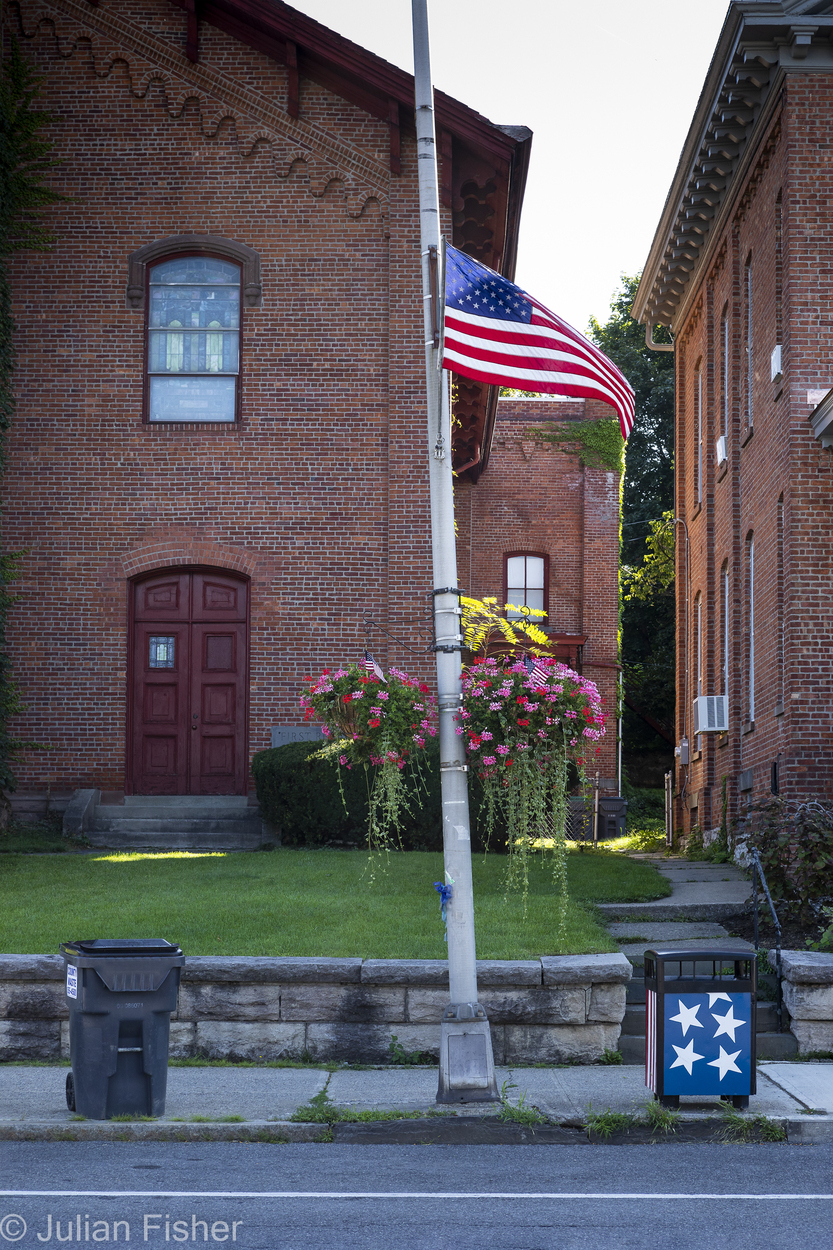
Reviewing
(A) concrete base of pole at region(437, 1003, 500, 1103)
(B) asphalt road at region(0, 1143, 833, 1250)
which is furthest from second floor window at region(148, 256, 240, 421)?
(B) asphalt road at region(0, 1143, 833, 1250)

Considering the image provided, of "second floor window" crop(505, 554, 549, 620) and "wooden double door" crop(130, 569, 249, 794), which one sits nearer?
"wooden double door" crop(130, 569, 249, 794)

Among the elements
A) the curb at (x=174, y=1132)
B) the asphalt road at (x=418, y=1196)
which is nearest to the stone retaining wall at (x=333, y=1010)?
the curb at (x=174, y=1132)

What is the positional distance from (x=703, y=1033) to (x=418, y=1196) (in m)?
2.30

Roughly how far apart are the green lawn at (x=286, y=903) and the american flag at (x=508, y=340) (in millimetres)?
3932

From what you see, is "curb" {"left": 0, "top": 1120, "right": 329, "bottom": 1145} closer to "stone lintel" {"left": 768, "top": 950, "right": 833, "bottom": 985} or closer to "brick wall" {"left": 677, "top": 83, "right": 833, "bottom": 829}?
"stone lintel" {"left": 768, "top": 950, "right": 833, "bottom": 985}

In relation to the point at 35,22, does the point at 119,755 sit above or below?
below

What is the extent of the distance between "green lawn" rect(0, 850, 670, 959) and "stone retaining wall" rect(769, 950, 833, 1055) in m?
1.37

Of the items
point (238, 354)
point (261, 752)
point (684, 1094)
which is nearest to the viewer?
point (684, 1094)

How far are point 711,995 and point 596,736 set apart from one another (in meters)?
3.31

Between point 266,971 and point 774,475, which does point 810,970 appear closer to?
point 266,971

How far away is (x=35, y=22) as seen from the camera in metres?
18.3

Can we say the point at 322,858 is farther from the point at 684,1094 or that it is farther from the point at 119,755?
the point at 684,1094

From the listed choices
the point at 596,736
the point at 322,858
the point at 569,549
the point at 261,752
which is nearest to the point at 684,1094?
the point at 596,736

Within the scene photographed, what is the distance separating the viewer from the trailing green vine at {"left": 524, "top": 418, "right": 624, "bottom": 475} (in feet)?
108
